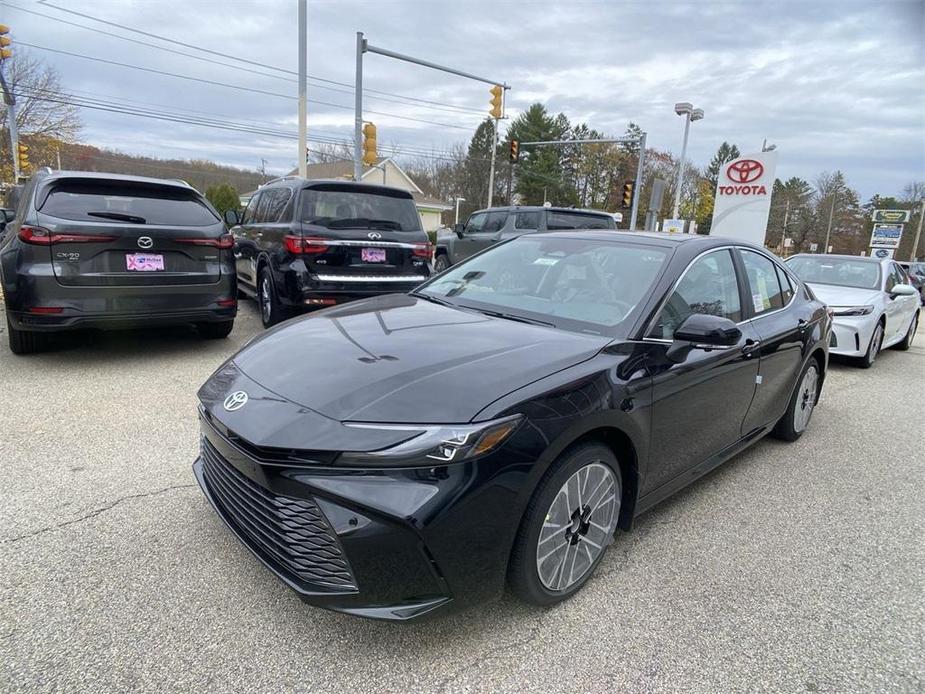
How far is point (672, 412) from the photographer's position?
2.65 m

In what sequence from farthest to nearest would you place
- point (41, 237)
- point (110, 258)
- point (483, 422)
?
point (110, 258), point (41, 237), point (483, 422)

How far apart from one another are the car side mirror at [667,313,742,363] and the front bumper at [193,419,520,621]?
1.24m

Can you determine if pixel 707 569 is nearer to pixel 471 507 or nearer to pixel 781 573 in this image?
pixel 781 573

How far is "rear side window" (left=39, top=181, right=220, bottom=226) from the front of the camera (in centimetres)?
477

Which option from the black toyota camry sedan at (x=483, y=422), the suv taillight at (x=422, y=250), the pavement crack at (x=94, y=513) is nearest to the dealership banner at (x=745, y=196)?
the suv taillight at (x=422, y=250)

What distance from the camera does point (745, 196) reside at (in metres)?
14.8

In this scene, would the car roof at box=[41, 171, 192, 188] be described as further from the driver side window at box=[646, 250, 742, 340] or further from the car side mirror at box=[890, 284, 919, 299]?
the car side mirror at box=[890, 284, 919, 299]

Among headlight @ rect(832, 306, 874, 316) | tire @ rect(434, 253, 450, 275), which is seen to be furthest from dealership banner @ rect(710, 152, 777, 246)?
headlight @ rect(832, 306, 874, 316)

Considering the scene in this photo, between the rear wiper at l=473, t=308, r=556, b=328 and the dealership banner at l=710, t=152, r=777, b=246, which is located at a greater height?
the dealership banner at l=710, t=152, r=777, b=246

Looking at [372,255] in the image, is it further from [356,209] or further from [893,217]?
[893,217]

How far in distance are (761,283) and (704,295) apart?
0.95m

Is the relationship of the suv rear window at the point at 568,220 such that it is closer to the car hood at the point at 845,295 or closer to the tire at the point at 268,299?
the car hood at the point at 845,295

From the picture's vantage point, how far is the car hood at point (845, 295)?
718 cm

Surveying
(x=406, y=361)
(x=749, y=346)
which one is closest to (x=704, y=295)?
(x=749, y=346)
